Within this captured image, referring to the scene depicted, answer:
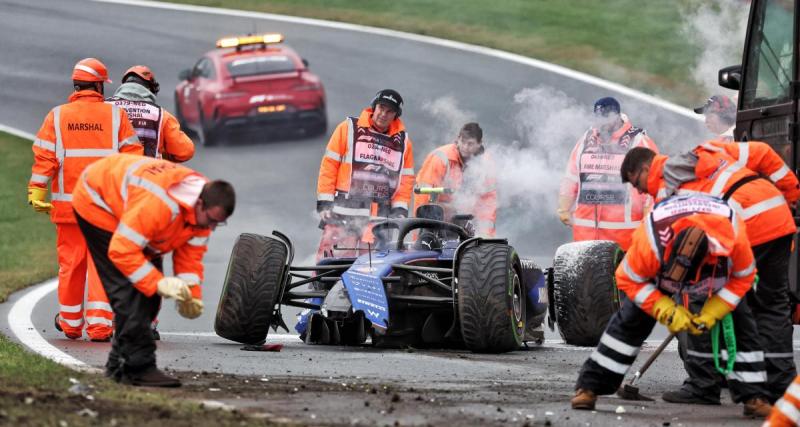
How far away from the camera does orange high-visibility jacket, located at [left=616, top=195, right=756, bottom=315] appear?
9.09 m

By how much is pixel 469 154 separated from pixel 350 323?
381 cm

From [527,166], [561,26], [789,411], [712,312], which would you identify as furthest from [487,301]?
[561,26]

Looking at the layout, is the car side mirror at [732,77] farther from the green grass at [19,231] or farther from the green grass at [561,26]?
the green grass at [561,26]

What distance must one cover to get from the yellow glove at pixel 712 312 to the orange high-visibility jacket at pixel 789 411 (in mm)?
1857

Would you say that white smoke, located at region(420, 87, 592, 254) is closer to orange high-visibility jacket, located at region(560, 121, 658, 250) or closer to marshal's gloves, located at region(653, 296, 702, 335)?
orange high-visibility jacket, located at region(560, 121, 658, 250)

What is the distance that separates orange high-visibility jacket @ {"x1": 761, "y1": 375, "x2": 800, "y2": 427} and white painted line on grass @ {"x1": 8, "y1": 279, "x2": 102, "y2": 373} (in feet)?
14.4

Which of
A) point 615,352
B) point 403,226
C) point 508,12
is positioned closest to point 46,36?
point 508,12

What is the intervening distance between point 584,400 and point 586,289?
12.7 ft

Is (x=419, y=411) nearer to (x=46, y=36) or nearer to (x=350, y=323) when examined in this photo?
(x=350, y=323)

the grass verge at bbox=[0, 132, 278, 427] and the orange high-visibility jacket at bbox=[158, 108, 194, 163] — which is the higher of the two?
the orange high-visibility jacket at bbox=[158, 108, 194, 163]

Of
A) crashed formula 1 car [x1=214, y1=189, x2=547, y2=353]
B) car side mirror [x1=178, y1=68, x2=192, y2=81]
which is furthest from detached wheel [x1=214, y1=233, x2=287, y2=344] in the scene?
car side mirror [x1=178, y1=68, x2=192, y2=81]

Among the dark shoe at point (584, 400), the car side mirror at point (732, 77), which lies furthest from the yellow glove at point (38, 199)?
the car side mirror at point (732, 77)

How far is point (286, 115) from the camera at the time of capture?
86.0 feet

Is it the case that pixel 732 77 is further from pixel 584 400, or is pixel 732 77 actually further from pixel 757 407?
pixel 584 400
